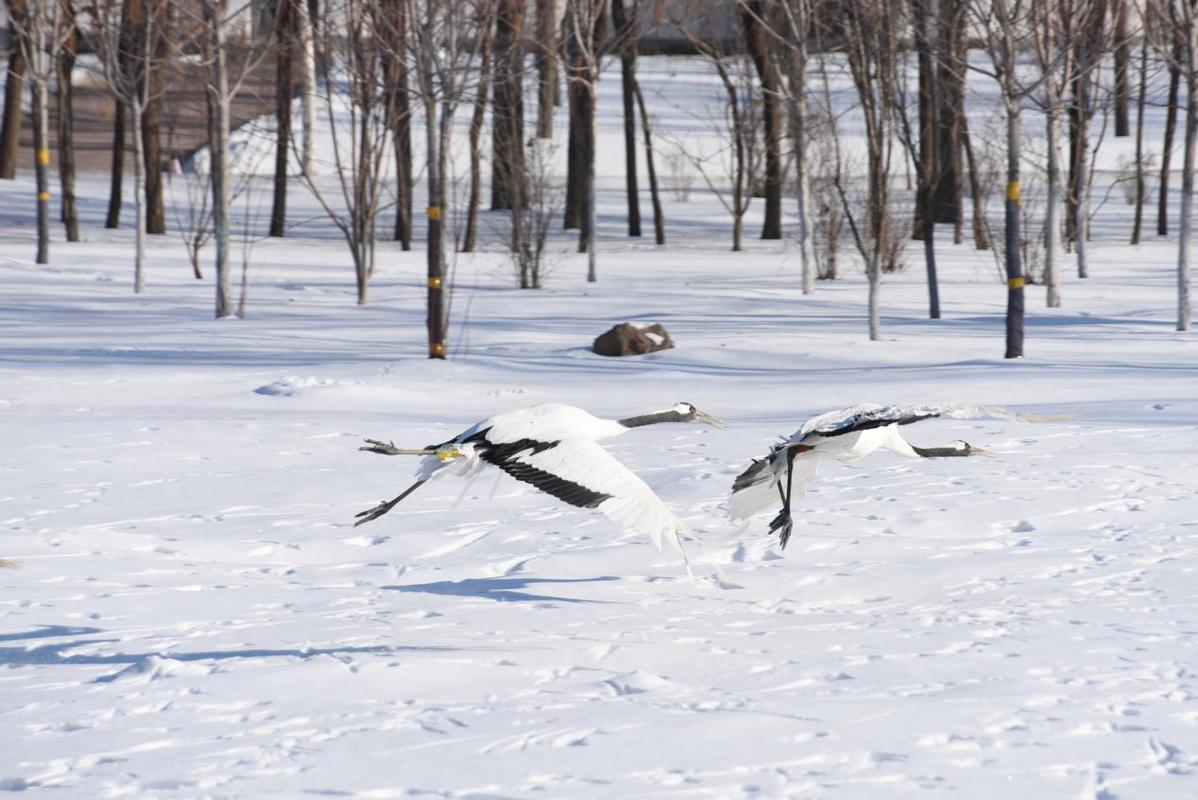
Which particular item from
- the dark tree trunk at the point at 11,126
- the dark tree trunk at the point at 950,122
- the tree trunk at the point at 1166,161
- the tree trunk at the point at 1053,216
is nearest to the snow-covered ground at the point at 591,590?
the tree trunk at the point at 1053,216

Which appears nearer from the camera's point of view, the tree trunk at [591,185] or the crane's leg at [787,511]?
the crane's leg at [787,511]

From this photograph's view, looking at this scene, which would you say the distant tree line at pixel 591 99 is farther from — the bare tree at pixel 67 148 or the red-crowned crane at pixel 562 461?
the red-crowned crane at pixel 562 461

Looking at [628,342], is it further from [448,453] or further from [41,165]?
[41,165]

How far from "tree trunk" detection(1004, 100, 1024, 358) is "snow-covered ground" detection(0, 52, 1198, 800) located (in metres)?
0.44

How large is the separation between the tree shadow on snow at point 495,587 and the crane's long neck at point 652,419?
0.91m

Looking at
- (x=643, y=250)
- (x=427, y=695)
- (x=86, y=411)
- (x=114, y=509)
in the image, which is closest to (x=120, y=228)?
(x=643, y=250)

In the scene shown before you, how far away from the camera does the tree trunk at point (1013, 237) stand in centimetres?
1317

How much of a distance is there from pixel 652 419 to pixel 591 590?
3.13 feet

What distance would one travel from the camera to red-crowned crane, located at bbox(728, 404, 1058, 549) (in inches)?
230

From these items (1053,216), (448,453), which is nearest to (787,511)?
(448,453)

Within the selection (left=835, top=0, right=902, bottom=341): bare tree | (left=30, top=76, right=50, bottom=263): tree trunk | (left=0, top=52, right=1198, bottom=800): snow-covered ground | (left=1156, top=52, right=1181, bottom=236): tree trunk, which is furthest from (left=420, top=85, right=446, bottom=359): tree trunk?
(left=1156, top=52, right=1181, bottom=236): tree trunk

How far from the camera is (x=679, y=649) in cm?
607

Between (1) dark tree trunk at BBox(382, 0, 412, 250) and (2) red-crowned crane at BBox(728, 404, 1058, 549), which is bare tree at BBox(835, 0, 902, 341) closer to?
(1) dark tree trunk at BBox(382, 0, 412, 250)

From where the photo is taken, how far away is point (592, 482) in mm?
5824
